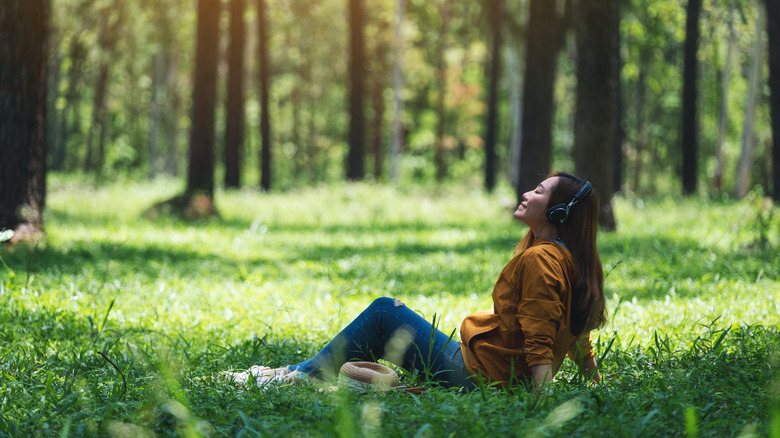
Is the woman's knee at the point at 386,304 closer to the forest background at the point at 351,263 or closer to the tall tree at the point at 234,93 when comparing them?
the forest background at the point at 351,263

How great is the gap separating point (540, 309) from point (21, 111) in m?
7.10

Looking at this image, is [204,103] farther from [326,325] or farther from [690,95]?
[690,95]

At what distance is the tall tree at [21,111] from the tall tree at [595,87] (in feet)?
24.9

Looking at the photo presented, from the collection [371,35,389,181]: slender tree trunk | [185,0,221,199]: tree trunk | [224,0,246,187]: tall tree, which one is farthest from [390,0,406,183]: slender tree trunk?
[185,0,221,199]: tree trunk

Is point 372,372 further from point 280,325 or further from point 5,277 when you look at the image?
point 5,277

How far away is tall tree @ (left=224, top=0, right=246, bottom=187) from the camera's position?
2031 centimetres

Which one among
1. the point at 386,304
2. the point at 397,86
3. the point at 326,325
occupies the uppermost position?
the point at 397,86

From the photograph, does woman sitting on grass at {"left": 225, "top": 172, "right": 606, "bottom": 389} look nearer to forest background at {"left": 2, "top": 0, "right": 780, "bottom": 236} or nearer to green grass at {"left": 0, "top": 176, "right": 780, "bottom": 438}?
green grass at {"left": 0, "top": 176, "right": 780, "bottom": 438}

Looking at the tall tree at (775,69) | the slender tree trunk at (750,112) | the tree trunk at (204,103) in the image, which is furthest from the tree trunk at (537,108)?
the slender tree trunk at (750,112)

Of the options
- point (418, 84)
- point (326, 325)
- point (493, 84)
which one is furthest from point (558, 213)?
point (418, 84)

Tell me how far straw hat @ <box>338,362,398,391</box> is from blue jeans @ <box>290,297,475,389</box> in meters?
0.29

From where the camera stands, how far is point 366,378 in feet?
12.8

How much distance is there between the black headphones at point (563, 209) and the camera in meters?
3.86

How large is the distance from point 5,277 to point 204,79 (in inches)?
357
